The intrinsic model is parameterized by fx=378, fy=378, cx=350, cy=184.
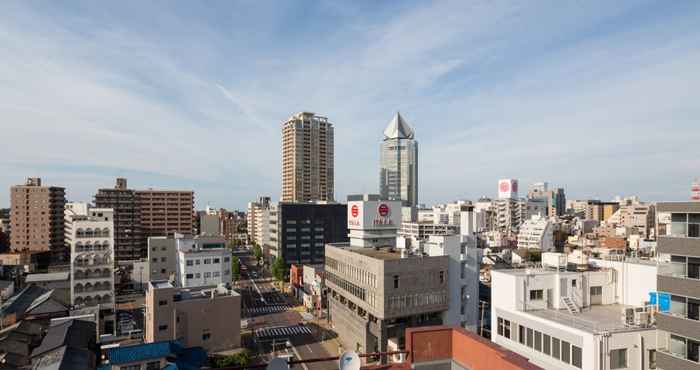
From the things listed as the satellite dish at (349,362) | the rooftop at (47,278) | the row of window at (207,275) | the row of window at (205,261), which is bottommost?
the rooftop at (47,278)

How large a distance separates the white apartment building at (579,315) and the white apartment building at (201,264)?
4261 cm

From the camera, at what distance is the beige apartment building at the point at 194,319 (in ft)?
116

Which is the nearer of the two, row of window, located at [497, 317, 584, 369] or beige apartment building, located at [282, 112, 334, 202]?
row of window, located at [497, 317, 584, 369]

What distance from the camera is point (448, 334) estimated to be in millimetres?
9781

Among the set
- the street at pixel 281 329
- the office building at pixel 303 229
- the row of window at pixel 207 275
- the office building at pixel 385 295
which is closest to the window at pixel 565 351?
the office building at pixel 385 295

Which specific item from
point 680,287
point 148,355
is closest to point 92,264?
point 148,355

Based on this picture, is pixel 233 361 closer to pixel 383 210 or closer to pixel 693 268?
pixel 383 210

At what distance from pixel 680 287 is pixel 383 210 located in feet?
103

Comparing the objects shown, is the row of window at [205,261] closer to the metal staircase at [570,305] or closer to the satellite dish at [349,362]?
the metal staircase at [570,305]

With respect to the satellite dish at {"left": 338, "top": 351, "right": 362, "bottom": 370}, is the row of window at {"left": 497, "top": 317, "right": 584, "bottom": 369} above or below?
below

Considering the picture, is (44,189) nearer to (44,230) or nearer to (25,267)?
(44,230)

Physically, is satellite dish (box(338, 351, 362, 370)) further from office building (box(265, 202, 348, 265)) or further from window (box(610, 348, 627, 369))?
office building (box(265, 202, 348, 265))

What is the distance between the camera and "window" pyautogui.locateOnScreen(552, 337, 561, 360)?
20219 millimetres

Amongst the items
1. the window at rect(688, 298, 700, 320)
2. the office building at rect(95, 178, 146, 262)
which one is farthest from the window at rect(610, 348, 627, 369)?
the office building at rect(95, 178, 146, 262)
